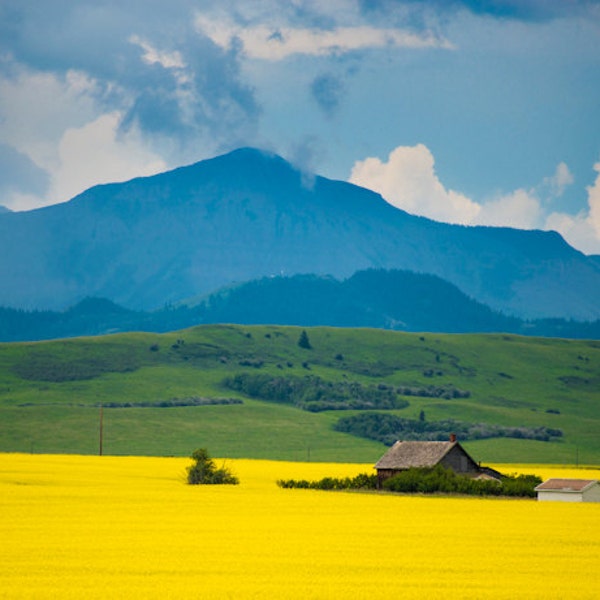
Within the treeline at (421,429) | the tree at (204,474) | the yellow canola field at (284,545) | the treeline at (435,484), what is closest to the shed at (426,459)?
the treeline at (435,484)

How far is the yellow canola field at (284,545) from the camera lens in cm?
3859

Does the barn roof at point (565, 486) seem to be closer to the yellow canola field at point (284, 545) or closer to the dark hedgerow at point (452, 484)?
the dark hedgerow at point (452, 484)

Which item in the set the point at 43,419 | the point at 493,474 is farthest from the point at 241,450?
the point at 493,474

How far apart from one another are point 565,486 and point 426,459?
13.5 m

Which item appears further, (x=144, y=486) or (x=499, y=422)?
(x=499, y=422)

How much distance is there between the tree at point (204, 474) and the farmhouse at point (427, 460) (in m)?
11.2

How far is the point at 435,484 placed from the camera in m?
87.2

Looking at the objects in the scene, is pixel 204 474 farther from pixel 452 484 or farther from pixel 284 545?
pixel 284 545

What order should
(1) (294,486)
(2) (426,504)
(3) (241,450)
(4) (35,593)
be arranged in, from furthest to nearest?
(3) (241,450)
(1) (294,486)
(2) (426,504)
(4) (35,593)

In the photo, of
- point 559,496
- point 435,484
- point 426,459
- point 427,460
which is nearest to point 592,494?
point 559,496

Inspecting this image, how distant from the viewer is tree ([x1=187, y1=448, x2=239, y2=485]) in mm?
94688

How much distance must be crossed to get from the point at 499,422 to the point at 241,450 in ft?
163

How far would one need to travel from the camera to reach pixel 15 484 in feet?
270

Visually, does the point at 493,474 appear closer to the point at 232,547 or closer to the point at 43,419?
the point at 232,547
